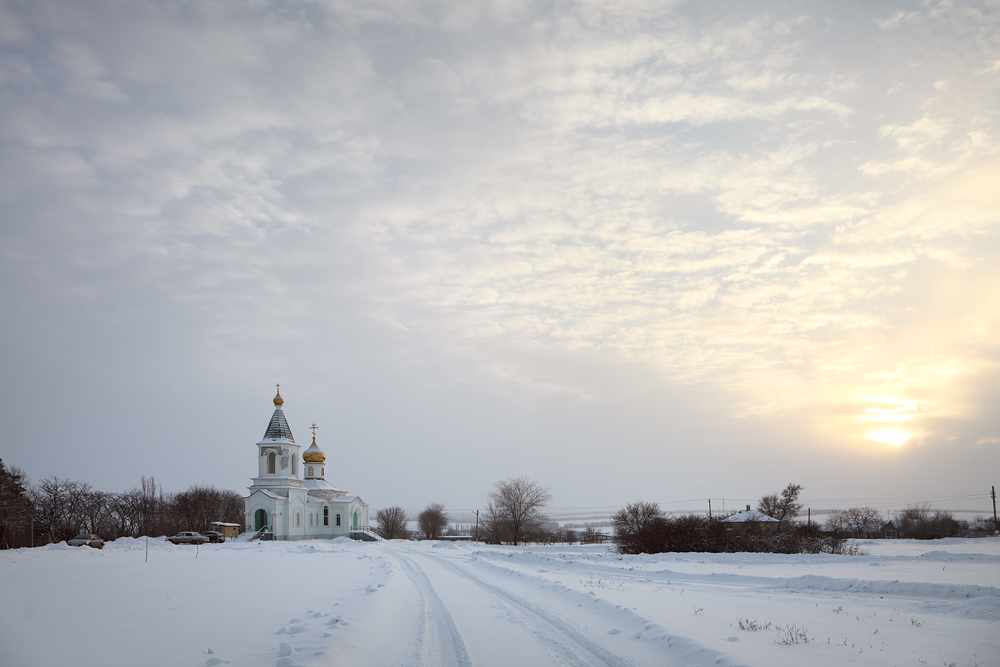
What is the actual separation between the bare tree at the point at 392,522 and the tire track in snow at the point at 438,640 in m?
95.2

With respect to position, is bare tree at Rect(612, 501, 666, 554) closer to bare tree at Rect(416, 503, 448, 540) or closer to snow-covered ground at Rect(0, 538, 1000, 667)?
snow-covered ground at Rect(0, 538, 1000, 667)

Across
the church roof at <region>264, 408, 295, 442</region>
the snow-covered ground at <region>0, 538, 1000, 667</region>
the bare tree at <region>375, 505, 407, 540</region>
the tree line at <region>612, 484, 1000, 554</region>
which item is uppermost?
the church roof at <region>264, 408, 295, 442</region>

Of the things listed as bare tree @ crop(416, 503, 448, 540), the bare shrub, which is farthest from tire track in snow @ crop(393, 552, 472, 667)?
bare tree @ crop(416, 503, 448, 540)

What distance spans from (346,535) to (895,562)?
56.2m

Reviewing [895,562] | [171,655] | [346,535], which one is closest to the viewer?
[171,655]

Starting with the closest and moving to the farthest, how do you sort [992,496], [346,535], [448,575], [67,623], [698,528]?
[67,623] → [448,575] → [698,528] → [992,496] → [346,535]

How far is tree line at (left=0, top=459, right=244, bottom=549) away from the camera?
165 feet

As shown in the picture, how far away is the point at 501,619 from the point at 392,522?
99770mm

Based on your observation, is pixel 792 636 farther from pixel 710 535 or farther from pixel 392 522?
pixel 392 522

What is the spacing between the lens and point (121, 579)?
1917 cm

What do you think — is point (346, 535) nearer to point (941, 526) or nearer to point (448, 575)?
point (448, 575)

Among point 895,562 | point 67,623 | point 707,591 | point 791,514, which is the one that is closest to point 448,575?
point 707,591

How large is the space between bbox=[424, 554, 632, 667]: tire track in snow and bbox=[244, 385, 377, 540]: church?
2120 inches

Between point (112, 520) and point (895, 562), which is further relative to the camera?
point (112, 520)
